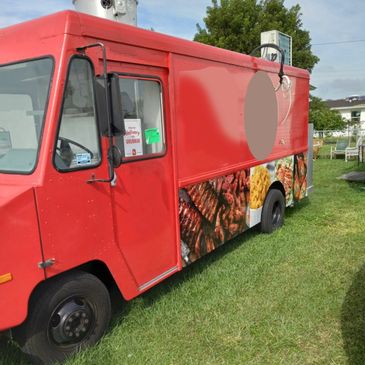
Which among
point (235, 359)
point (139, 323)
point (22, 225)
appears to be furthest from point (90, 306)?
point (235, 359)

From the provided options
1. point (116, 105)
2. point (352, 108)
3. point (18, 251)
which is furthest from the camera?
point (352, 108)

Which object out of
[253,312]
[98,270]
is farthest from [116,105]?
[253,312]

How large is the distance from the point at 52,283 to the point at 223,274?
232cm

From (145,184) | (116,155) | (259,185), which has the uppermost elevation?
(116,155)

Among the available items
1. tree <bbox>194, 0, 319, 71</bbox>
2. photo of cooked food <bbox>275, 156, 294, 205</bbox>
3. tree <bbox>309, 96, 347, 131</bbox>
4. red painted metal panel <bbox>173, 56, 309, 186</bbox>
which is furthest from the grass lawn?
tree <bbox>309, 96, 347, 131</bbox>

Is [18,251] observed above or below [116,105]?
below

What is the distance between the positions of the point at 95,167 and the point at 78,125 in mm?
334

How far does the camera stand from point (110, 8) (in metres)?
3.65

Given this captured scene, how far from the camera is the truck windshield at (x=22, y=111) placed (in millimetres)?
2660

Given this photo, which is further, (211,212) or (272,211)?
(272,211)

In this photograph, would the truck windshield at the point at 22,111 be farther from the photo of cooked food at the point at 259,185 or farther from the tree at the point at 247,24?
the tree at the point at 247,24

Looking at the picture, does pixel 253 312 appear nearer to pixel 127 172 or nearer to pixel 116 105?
pixel 127 172

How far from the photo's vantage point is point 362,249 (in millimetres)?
5344

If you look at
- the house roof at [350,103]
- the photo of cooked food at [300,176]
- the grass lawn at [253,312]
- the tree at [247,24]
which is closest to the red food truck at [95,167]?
the grass lawn at [253,312]
